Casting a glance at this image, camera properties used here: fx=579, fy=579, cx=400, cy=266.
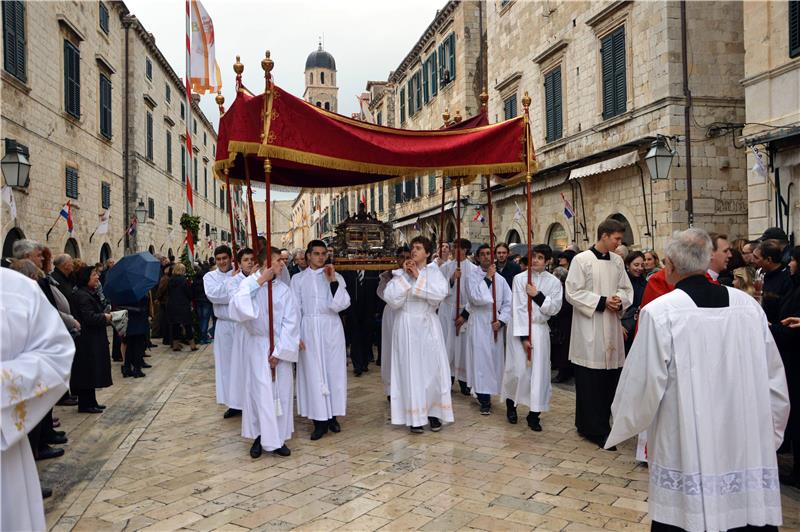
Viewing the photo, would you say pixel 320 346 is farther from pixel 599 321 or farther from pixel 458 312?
pixel 599 321

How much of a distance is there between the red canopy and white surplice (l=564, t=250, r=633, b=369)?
1535 mm

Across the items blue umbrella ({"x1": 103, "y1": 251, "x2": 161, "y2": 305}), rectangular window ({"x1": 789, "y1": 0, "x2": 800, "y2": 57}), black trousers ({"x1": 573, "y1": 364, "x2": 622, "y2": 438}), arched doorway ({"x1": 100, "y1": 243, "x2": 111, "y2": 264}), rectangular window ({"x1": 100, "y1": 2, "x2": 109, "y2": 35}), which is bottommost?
black trousers ({"x1": 573, "y1": 364, "x2": 622, "y2": 438})

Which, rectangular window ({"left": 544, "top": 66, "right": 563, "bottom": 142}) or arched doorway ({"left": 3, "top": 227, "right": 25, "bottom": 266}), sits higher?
rectangular window ({"left": 544, "top": 66, "right": 563, "bottom": 142})

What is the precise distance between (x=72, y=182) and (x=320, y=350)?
1271 centimetres

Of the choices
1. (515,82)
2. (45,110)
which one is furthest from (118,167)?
(515,82)

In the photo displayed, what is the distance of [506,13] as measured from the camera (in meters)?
18.4

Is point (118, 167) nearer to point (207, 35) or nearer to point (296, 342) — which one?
point (207, 35)

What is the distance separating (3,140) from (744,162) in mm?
15192

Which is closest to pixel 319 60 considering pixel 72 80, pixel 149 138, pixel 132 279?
pixel 149 138

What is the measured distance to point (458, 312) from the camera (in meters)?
7.22

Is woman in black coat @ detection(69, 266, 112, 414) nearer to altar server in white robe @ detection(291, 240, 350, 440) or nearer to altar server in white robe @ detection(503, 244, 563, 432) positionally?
altar server in white robe @ detection(291, 240, 350, 440)

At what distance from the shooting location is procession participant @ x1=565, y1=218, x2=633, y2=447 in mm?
5445

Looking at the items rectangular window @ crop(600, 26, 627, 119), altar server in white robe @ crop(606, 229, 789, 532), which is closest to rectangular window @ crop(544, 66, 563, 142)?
rectangular window @ crop(600, 26, 627, 119)

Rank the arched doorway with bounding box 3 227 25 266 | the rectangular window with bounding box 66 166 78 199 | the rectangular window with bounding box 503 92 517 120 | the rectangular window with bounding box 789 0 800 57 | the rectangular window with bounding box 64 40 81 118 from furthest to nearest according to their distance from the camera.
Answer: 1. the rectangular window with bounding box 503 92 517 120
2. the rectangular window with bounding box 66 166 78 199
3. the rectangular window with bounding box 64 40 81 118
4. the arched doorway with bounding box 3 227 25 266
5. the rectangular window with bounding box 789 0 800 57
